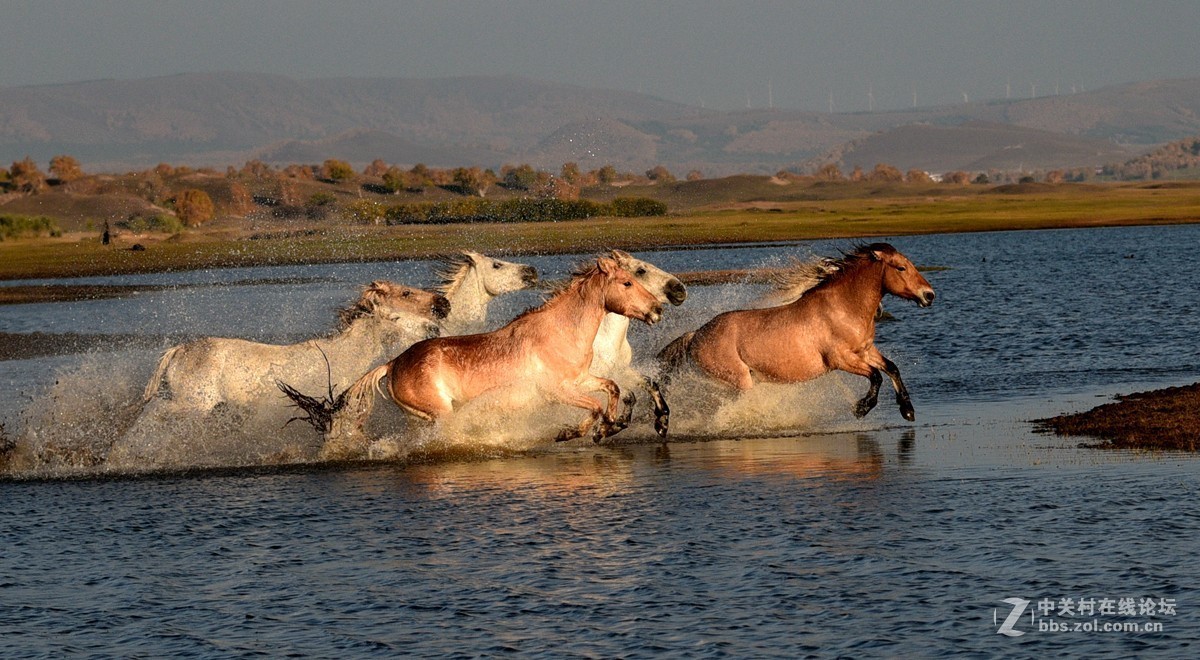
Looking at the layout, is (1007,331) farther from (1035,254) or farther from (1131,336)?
(1035,254)

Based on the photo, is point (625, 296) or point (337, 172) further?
point (337, 172)

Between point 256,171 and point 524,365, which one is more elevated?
point 256,171

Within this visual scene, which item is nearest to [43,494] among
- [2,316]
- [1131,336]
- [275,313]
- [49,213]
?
[1131,336]

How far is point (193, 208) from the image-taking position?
10688 centimetres

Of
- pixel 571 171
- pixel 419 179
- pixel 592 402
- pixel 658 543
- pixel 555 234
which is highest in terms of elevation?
pixel 419 179

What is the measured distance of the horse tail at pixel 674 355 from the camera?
55.1ft

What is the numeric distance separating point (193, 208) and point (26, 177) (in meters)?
33.6

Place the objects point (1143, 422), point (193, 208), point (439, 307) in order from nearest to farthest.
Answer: point (1143, 422) < point (439, 307) < point (193, 208)

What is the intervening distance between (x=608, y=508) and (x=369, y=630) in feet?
11.1

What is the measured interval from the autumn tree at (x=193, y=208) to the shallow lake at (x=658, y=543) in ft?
288

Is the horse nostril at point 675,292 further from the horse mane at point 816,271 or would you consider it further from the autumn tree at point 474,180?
Result: the autumn tree at point 474,180

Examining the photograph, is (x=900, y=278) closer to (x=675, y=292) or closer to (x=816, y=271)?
(x=816, y=271)

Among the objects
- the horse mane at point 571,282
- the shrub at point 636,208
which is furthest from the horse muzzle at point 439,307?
the shrub at point 636,208

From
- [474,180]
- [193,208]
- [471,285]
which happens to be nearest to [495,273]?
[471,285]
